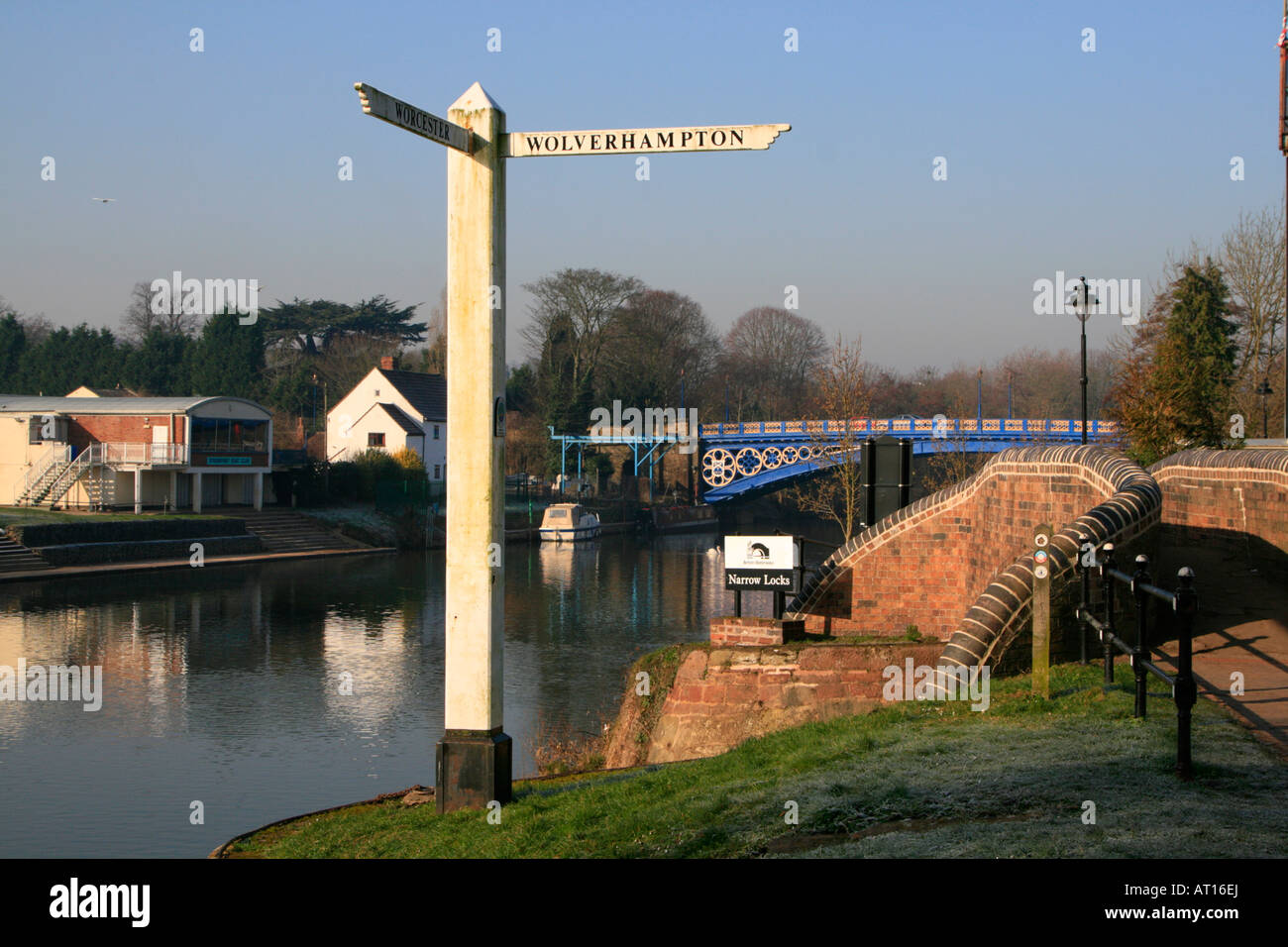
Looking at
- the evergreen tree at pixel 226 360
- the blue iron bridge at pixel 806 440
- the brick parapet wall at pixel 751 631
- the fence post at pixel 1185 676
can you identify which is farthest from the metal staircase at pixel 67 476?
the fence post at pixel 1185 676

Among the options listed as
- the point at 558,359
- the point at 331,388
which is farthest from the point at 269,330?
the point at 558,359

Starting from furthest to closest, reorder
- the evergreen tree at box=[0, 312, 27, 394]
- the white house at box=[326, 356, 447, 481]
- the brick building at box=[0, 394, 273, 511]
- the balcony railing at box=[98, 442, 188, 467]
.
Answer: the evergreen tree at box=[0, 312, 27, 394] < the white house at box=[326, 356, 447, 481] < the balcony railing at box=[98, 442, 188, 467] < the brick building at box=[0, 394, 273, 511]

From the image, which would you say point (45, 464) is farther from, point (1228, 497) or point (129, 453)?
point (1228, 497)

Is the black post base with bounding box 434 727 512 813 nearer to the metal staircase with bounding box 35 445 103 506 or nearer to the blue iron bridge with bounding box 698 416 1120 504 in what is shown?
the blue iron bridge with bounding box 698 416 1120 504

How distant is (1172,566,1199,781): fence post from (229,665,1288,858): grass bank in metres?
0.13

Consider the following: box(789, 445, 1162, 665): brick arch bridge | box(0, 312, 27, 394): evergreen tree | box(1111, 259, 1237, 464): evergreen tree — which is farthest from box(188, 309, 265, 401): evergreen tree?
box(789, 445, 1162, 665): brick arch bridge

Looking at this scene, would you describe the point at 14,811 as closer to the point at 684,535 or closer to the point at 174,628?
the point at 174,628

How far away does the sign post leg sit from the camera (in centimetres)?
933

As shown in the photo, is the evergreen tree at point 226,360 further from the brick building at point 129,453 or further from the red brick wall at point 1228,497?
the red brick wall at point 1228,497

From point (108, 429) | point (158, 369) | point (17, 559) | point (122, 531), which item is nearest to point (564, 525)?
point (108, 429)

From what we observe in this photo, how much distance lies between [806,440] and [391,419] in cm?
2257

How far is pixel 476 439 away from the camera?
9.45 metres
